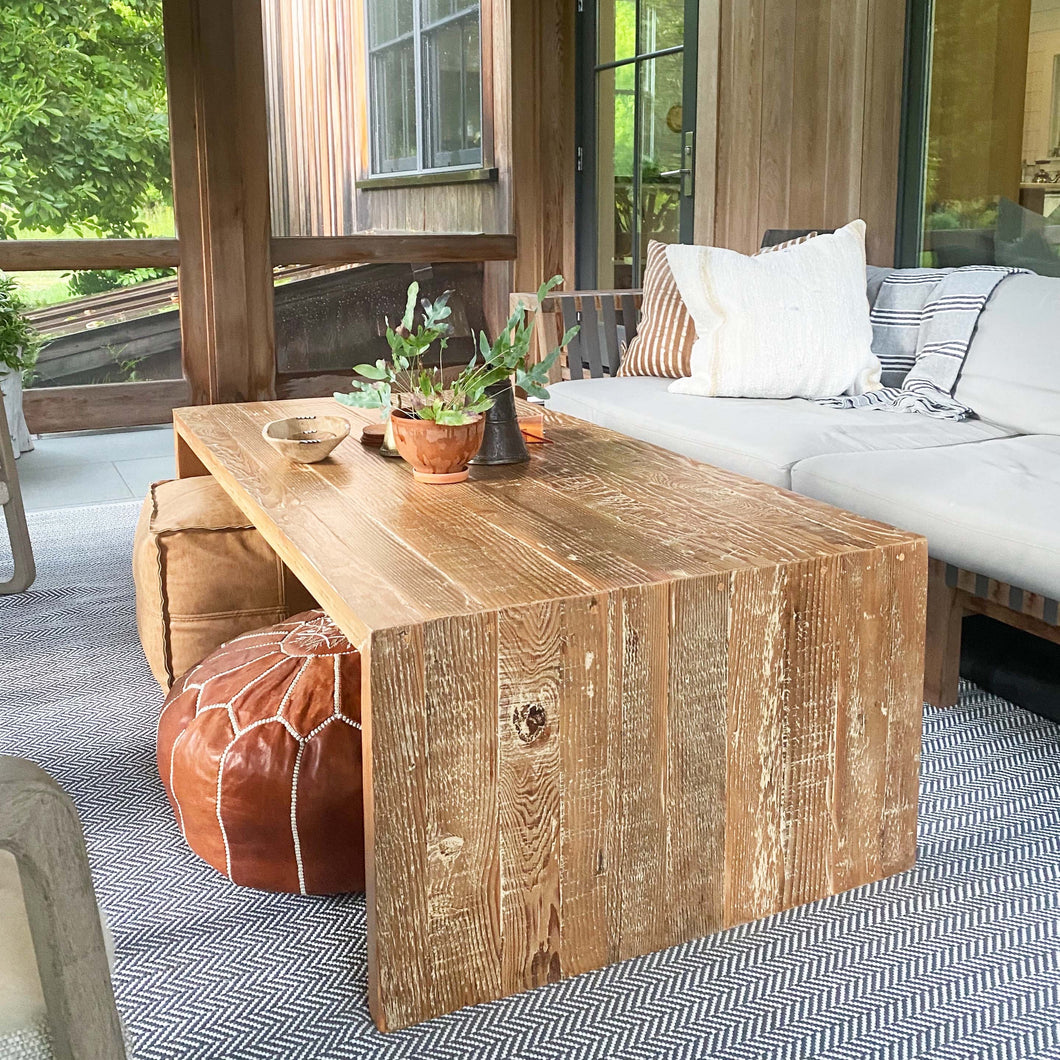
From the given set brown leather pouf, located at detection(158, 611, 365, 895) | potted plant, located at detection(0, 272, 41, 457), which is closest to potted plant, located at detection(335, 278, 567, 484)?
brown leather pouf, located at detection(158, 611, 365, 895)

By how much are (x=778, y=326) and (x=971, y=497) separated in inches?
42.7

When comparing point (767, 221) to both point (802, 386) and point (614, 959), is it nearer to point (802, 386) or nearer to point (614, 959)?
point (802, 386)

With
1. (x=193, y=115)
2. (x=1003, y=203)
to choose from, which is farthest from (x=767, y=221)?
(x=193, y=115)

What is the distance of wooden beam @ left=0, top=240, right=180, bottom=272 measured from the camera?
4242 mm

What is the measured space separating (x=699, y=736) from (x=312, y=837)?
1.73 feet

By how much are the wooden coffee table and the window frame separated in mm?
3530

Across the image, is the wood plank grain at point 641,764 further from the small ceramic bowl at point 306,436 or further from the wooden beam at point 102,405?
the wooden beam at point 102,405

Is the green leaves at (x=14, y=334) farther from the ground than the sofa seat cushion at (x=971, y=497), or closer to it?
farther from the ground

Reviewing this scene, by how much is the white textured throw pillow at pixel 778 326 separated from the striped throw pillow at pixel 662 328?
0.48ft

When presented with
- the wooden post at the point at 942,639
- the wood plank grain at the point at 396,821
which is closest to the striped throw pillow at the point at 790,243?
the wooden post at the point at 942,639

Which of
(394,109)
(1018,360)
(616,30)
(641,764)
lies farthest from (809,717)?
(394,109)

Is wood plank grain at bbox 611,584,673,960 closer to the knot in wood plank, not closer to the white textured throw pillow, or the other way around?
the knot in wood plank

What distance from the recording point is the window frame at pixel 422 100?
4844 mm

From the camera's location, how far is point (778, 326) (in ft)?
9.95
